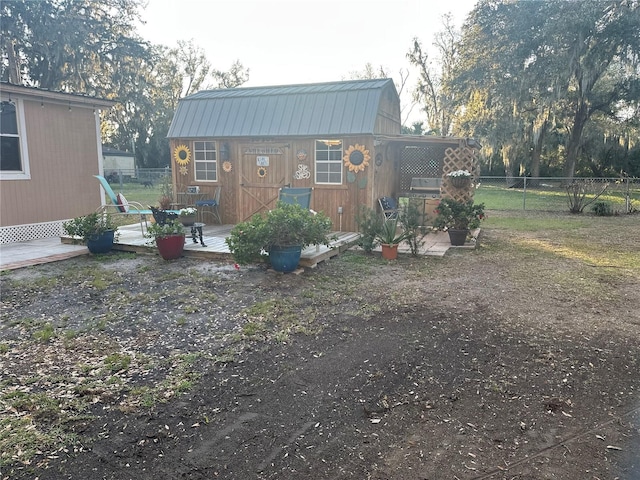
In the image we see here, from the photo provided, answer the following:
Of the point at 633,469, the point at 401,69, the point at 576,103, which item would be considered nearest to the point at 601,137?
the point at 576,103

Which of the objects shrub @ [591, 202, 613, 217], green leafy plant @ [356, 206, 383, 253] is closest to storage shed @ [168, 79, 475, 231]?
green leafy plant @ [356, 206, 383, 253]

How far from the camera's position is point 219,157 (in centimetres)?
901

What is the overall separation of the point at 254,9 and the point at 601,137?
2131cm

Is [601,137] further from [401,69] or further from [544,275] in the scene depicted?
[544,275]

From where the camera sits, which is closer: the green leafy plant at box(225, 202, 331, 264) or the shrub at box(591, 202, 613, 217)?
the green leafy plant at box(225, 202, 331, 264)

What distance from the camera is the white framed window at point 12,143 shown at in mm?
6918

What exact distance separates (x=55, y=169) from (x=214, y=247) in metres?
3.41

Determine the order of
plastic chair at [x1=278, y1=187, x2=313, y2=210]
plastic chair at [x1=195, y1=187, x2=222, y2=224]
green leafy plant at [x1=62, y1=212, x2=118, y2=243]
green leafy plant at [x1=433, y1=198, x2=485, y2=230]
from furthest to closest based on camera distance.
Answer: plastic chair at [x1=195, y1=187, x2=222, y2=224] → plastic chair at [x1=278, y1=187, x2=313, y2=210] → green leafy plant at [x1=433, y1=198, x2=485, y2=230] → green leafy plant at [x1=62, y1=212, x2=118, y2=243]

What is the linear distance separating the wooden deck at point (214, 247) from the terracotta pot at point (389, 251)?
2.30 feet

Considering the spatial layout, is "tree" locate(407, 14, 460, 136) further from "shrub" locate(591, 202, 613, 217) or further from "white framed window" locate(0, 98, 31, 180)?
"white framed window" locate(0, 98, 31, 180)

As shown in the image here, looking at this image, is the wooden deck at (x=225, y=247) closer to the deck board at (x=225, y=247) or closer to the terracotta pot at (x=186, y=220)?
the deck board at (x=225, y=247)

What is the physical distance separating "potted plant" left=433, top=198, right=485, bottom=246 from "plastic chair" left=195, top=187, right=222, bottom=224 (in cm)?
444

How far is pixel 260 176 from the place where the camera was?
8.81 meters

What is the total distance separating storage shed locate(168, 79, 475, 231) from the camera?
8.06 meters
